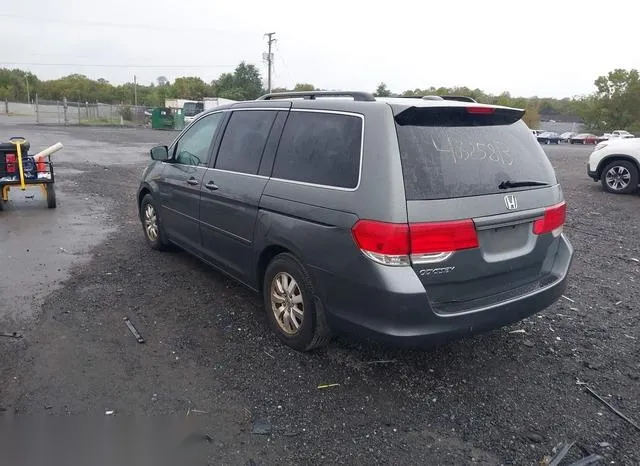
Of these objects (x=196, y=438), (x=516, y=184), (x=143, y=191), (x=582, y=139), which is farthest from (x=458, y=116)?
Answer: (x=582, y=139)

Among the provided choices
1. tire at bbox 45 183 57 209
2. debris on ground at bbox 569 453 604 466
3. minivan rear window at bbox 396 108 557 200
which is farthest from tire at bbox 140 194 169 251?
debris on ground at bbox 569 453 604 466

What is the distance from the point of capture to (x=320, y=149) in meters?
3.63

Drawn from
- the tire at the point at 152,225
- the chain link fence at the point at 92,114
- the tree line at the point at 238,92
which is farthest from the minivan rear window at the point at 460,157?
the tree line at the point at 238,92

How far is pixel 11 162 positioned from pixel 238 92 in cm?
6706

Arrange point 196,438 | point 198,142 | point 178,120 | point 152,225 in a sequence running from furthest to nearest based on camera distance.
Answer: point 178,120 < point 152,225 < point 198,142 < point 196,438

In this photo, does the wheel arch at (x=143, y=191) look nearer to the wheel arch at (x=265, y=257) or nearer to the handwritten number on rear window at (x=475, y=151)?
the wheel arch at (x=265, y=257)

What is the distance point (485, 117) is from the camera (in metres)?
3.59

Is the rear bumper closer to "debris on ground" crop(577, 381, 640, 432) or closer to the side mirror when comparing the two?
"debris on ground" crop(577, 381, 640, 432)

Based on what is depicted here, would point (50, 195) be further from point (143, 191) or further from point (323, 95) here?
point (323, 95)

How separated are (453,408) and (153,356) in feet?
6.97

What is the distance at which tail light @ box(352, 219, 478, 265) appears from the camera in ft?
9.86

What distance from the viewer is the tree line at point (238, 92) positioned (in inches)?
2744

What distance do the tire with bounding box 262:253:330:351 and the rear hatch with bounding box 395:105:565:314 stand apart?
2.81 ft

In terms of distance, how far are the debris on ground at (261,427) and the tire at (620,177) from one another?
1113 centimetres
